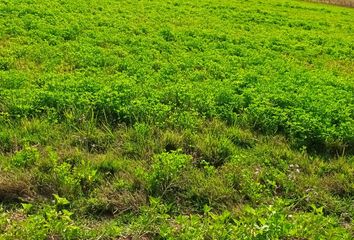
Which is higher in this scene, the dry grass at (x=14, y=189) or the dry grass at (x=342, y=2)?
the dry grass at (x=342, y=2)

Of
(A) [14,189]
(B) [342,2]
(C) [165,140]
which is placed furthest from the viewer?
(B) [342,2]

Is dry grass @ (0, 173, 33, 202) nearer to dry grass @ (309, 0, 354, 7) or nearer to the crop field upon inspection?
the crop field

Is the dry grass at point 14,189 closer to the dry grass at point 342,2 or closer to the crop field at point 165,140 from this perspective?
the crop field at point 165,140

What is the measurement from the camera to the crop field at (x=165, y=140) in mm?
5105

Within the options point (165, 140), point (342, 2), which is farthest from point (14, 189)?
point (342, 2)

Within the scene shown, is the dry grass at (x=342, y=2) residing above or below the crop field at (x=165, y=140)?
A: above

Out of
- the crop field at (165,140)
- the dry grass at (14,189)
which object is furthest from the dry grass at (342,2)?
the dry grass at (14,189)

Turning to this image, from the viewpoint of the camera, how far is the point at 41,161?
5.93 meters

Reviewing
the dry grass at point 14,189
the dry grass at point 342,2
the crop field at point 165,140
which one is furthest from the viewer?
the dry grass at point 342,2

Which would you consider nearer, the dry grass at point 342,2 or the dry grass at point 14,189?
the dry grass at point 14,189

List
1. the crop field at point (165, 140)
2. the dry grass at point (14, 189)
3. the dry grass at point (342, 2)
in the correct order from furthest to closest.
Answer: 1. the dry grass at point (342, 2)
2. the dry grass at point (14, 189)
3. the crop field at point (165, 140)

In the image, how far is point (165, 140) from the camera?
6891 millimetres

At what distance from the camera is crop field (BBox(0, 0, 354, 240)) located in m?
5.11

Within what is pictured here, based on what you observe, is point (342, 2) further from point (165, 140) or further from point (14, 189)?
point (14, 189)
